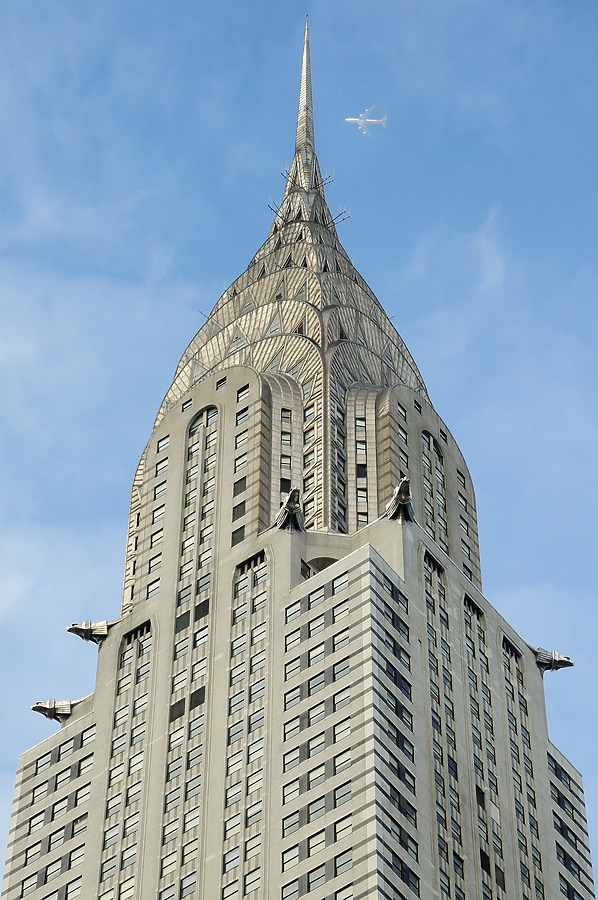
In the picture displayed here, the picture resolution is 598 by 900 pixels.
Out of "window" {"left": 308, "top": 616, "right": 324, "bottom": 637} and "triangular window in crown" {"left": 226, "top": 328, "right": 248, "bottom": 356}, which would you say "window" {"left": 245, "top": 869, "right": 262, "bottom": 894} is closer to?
"window" {"left": 308, "top": 616, "right": 324, "bottom": 637}

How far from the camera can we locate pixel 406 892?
136000mm

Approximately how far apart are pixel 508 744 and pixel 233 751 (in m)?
24.3

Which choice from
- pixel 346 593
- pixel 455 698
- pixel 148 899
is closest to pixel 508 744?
pixel 455 698

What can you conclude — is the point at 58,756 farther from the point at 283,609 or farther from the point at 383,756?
the point at 383,756

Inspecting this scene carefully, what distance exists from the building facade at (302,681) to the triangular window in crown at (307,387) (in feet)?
1.24

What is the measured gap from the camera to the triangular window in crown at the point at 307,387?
177875 mm

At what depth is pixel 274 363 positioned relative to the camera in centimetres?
18275

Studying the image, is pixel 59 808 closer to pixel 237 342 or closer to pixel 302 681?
pixel 302 681

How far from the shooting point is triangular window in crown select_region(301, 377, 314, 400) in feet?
584

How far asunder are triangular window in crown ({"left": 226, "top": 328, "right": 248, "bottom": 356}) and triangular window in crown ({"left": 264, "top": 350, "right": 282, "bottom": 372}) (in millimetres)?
4918

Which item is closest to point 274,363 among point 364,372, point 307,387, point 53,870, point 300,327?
point 300,327

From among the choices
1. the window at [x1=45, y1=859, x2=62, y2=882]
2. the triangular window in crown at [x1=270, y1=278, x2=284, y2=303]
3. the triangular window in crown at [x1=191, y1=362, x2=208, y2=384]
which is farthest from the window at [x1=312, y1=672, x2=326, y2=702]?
the triangular window in crown at [x1=270, y1=278, x2=284, y2=303]

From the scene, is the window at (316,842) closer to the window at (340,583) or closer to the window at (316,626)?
the window at (316,626)

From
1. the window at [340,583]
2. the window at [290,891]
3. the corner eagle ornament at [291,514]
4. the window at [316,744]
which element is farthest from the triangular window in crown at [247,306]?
the window at [290,891]
